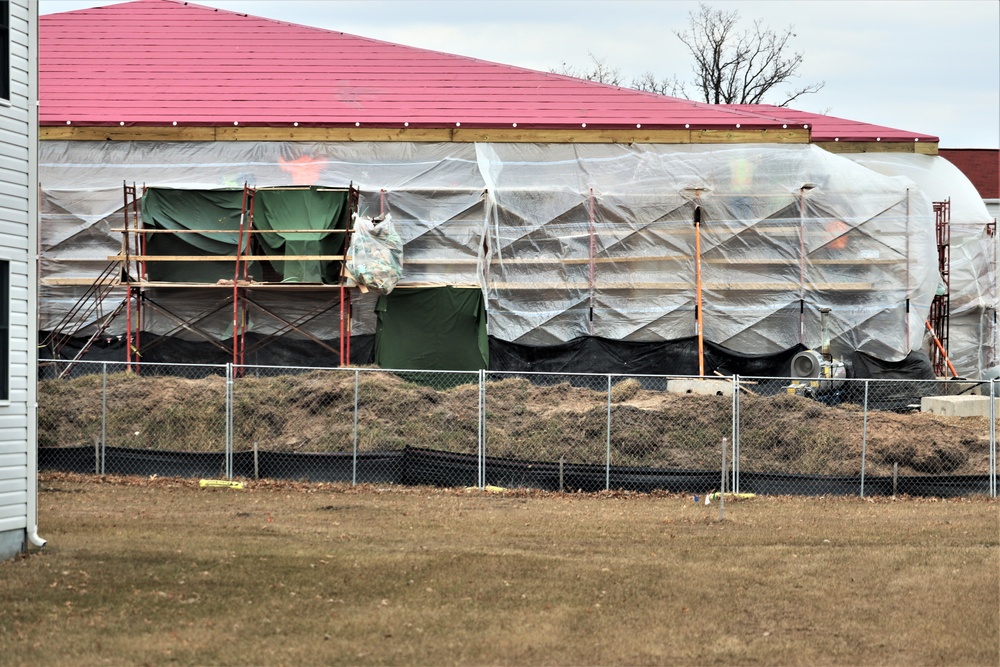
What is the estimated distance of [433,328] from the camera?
84.5ft

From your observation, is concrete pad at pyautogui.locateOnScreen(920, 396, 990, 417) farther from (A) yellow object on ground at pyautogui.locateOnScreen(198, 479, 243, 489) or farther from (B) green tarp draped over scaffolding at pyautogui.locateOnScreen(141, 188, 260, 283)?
(B) green tarp draped over scaffolding at pyautogui.locateOnScreen(141, 188, 260, 283)

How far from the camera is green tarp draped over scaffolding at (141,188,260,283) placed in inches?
1032

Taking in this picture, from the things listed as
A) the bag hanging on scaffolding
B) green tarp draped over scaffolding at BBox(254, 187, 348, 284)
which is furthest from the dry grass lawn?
green tarp draped over scaffolding at BBox(254, 187, 348, 284)

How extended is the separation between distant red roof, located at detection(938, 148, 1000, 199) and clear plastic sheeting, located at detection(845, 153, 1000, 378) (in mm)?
13020

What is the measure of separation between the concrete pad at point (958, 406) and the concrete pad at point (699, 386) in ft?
12.7

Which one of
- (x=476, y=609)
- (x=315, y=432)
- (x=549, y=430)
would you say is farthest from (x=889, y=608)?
(x=315, y=432)

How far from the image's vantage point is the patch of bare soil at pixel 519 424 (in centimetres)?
1878

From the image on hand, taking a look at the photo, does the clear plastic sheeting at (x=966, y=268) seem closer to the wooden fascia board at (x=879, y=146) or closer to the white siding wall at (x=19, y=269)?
the wooden fascia board at (x=879, y=146)

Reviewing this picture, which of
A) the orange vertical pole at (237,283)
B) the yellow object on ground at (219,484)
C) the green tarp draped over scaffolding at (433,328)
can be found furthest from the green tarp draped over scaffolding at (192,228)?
the yellow object on ground at (219,484)

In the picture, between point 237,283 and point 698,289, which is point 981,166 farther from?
point 237,283

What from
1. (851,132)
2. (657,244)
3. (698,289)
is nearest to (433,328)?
(657,244)

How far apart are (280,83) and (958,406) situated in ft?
56.8

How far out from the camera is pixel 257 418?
20.2 m

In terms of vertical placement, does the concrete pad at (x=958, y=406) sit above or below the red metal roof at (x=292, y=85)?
below
